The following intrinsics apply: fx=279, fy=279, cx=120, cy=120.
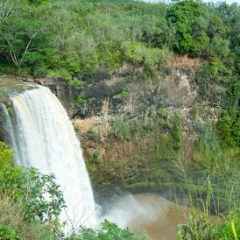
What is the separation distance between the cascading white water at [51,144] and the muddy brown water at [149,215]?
2025mm

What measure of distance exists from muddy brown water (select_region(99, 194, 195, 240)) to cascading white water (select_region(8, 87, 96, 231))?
6.64 feet

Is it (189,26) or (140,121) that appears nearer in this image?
(140,121)

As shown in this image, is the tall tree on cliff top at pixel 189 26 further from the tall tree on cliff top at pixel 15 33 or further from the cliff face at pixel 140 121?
the tall tree on cliff top at pixel 15 33

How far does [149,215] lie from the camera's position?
582 inches

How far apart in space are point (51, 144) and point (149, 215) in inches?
270

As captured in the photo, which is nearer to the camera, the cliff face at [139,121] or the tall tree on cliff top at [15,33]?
the tall tree on cliff top at [15,33]

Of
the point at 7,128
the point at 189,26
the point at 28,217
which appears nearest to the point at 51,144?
the point at 7,128

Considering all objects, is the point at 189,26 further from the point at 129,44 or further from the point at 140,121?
the point at 140,121

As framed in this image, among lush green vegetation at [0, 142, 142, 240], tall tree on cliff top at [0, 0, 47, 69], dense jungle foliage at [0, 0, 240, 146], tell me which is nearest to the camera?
lush green vegetation at [0, 142, 142, 240]

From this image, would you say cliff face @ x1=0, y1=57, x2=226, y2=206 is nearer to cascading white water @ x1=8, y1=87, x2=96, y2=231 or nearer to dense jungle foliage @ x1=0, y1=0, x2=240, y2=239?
dense jungle foliage @ x1=0, y1=0, x2=240, y2=239

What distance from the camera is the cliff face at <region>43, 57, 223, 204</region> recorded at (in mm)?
14492

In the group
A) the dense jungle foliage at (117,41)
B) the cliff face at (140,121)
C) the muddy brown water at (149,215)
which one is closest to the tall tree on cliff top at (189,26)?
the dense jungle foliage at (117,41)

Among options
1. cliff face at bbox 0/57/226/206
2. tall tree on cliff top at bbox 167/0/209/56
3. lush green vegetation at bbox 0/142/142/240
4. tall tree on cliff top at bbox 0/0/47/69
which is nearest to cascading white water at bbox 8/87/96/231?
cliff face at bbox 0/57/226/206

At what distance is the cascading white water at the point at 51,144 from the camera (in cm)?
1000
